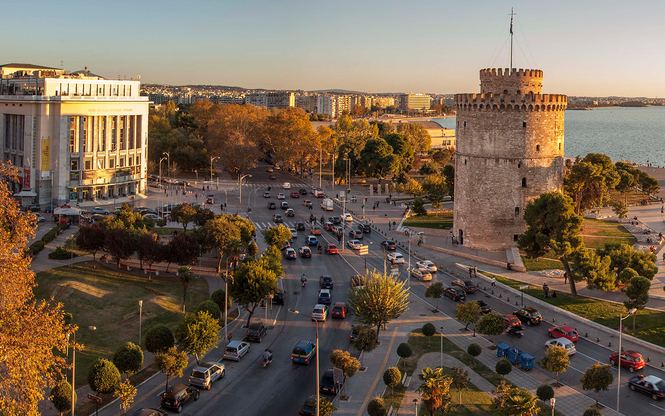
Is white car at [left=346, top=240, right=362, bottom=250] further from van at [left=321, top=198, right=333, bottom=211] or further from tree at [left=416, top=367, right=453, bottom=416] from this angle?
tree at [left=416, top=367, right=453, bottom=416]

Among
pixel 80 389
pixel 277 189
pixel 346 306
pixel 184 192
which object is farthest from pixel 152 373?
pixel 277 189

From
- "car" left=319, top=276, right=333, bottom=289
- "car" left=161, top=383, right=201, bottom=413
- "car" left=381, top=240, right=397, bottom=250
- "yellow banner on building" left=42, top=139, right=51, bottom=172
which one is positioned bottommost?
"car" left=161, top=383, right=201, bottom=413

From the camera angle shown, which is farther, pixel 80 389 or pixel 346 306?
pixel 346 306

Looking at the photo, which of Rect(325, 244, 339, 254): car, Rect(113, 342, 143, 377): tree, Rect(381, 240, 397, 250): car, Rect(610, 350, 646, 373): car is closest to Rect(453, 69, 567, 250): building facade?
Rect(381, 240, 397, 250): car

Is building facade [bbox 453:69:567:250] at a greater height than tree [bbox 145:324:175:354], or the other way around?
building facade [bbox 453:69:567:250]

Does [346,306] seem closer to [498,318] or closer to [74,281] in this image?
[498,318]

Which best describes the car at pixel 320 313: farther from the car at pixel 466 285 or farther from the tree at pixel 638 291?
the tree at pixel 638 291
